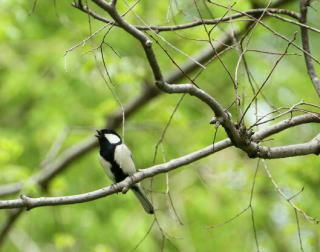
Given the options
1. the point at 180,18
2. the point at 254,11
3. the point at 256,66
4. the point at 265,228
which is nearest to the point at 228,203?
the point at 265,228

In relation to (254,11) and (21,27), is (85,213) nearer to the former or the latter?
(21,27)

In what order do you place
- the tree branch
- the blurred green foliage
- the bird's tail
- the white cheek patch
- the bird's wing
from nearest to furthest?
the tree branch
the bird's wing
the white cheek patch
the bird's tail
the blurred green foliage

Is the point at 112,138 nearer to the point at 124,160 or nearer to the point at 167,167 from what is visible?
the point at 124,160

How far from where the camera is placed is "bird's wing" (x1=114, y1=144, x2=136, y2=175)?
15.5ft

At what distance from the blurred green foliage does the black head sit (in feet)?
4.82

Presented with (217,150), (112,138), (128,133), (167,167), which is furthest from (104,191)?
(128,133)

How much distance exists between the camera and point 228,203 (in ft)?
25.3

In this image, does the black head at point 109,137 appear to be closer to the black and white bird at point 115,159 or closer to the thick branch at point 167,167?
the black and white bird at point 115,159

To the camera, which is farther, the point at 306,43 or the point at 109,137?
the point at 109,137

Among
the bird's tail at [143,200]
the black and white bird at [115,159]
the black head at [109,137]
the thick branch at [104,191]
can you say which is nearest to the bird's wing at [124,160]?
the black and white bird at [115,159]

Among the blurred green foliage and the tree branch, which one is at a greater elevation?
the blurred green foliage

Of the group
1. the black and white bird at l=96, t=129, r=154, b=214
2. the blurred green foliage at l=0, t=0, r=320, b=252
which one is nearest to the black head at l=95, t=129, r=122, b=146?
the black and white bird at l=96, t=129, r=154, b=214

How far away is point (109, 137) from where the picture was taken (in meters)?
5.09

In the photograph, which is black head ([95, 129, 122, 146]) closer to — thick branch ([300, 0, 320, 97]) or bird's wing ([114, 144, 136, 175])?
bird's wing ([114, 144, 136, 175])
